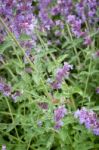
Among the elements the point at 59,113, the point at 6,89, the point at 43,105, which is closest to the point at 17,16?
the point at 6,89

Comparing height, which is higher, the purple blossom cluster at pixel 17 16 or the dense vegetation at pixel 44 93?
the purple blossom cluster at pixel 17 16

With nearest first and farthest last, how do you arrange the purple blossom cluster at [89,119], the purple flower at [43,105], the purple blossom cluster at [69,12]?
the purple blossom cluster at [89,119]
the purple flower at [43,105]
the purple blossom cluster at [69,12]

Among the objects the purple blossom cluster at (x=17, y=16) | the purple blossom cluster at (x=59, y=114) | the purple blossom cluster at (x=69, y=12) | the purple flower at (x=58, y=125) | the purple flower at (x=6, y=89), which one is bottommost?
the purple flower at (x=58, y=125)

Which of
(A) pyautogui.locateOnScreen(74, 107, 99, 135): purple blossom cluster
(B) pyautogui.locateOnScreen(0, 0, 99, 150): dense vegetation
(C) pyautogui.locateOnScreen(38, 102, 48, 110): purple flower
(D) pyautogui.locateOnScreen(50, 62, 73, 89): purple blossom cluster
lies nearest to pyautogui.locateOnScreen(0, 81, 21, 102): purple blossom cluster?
(B) pyautogui.locateOnScreen(0, 0, 99, 150): dense vegetation

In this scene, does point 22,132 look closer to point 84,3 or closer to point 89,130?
point 89,130

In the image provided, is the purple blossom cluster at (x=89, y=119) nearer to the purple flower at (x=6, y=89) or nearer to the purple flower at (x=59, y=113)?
→ the purple flower at (x=59, y=113)

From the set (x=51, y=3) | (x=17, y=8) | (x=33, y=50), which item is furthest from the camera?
(x=51, y=3)

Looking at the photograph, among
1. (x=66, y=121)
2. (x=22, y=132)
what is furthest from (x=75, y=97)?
(x=66, y=121)

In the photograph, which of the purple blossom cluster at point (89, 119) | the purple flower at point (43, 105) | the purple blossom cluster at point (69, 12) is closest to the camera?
the purple blossom cluster at point (89, 119)

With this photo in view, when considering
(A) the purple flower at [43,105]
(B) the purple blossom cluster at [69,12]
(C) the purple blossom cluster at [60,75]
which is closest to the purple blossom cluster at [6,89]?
(A) the purple flower at [43,105]

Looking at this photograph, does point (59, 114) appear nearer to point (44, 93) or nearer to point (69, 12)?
point (44, 93)
